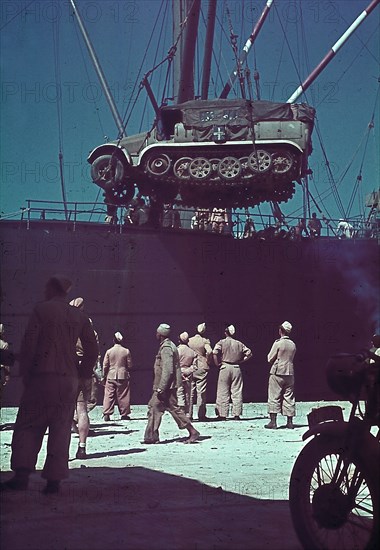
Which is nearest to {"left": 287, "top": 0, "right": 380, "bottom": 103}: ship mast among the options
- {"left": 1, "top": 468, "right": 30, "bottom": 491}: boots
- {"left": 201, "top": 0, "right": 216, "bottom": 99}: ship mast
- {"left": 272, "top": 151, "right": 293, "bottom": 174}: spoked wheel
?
{"left": 272, "top": 151, "right": 293, "bottom": 174}: spoked wheel

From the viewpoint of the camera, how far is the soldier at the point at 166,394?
9.34 metres

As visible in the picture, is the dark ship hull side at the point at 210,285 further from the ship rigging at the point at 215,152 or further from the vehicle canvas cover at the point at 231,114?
the vehicle canvas cover at the point at 231,114

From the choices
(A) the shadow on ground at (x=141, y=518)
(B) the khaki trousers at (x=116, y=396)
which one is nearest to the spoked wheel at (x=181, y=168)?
(B) the khaki trousers at (x=116, y=396)

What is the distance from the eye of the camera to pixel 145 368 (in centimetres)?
1542

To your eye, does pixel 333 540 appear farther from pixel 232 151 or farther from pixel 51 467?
pixel 232 151

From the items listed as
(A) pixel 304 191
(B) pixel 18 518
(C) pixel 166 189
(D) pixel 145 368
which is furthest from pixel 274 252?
(B) pixel 18 518

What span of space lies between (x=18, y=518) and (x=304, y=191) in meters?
14.6

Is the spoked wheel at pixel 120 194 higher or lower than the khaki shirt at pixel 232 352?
higher

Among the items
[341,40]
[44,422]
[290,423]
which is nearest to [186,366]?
[290,423]

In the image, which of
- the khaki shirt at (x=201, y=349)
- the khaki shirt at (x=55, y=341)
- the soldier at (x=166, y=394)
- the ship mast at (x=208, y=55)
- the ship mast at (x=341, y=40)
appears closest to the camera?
the khaki shirt at (x=55, y=341)

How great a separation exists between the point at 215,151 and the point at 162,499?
13164 millimetres

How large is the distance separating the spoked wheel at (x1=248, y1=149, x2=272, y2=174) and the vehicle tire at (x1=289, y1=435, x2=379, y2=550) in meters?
14.2

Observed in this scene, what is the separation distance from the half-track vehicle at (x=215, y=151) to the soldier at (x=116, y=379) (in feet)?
22.5

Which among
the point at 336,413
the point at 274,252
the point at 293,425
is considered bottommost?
the point at 293,425
